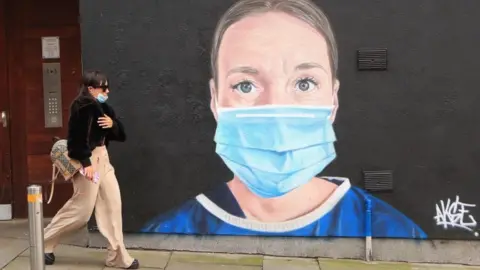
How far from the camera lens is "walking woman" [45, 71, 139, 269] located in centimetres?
467

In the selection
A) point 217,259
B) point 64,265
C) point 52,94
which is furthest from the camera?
point 52,94

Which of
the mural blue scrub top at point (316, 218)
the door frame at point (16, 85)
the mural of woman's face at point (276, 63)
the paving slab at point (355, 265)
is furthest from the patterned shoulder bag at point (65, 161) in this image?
the paving slab at point (355, 265)

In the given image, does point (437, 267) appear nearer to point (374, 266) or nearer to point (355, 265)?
point (374, 266)

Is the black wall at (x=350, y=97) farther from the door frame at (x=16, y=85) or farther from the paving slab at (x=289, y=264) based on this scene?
the door frame at (x=16, y=85)

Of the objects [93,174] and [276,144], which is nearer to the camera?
[93,174]

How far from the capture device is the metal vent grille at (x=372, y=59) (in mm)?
5383

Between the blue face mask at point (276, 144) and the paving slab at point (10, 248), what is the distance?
2.32m

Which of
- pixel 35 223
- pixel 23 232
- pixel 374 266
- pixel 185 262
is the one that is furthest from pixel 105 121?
pixel 374 266

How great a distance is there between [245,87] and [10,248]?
2.92 m

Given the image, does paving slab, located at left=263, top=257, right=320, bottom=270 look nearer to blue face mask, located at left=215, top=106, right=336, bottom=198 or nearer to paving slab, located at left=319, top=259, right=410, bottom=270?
paving slab, located at left=319, top=259, right=410, bottom=270

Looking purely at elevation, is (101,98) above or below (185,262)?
above

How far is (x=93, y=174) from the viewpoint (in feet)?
15.6

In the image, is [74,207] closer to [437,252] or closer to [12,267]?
[12,267]

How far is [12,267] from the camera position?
507 cm
